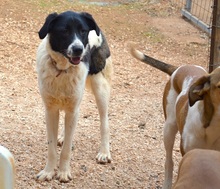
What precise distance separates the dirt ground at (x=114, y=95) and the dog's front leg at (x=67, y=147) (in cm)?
8

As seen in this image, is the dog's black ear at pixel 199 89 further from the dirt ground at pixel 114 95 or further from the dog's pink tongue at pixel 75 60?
the dirt ground at pixel 114 95

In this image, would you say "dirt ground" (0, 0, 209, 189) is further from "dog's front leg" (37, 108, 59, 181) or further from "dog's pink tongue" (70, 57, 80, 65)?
"dog's pink tongue" (70, 57, 80, 65)

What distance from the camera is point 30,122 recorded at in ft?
20.6

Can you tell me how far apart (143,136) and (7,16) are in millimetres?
4712

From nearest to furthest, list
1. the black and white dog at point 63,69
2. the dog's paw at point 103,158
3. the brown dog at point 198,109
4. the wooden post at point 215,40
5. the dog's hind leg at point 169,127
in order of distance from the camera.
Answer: the brown dog at point 198,109, the black and white dog at point 63,69, the dog's hind leg at point 169,127, the dog's paw at point 103,158, the wooden post at point 215,40

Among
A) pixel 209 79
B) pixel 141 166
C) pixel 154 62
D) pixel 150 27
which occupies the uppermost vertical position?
pixel 209 79

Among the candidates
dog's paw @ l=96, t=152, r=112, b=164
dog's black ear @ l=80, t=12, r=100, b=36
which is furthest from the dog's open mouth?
dog's paw @ l=96, t=152, r=112, b=164

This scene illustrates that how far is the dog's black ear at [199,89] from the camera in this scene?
4.13 metres

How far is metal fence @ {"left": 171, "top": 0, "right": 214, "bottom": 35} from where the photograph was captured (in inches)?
427

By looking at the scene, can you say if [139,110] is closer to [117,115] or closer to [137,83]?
[117,115]

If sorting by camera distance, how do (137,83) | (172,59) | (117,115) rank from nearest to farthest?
(117,115), (137,83), (172,59)

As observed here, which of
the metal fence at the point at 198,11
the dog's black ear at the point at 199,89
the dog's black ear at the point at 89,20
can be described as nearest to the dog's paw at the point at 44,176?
the dog's black ear at the point at 89,20

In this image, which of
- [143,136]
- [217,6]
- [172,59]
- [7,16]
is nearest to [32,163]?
[143,136]

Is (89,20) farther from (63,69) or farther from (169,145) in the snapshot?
(169,145)
